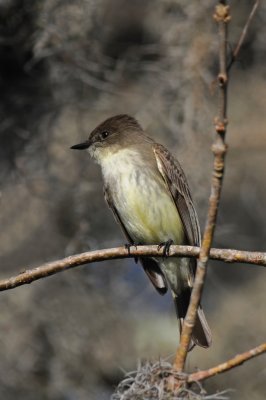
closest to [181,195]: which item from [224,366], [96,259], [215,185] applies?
[96,259]

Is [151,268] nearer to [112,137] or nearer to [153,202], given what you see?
[153,202]

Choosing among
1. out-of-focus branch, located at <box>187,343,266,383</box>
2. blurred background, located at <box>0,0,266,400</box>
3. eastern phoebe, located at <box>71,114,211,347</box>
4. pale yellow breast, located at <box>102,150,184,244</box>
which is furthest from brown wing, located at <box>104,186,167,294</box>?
out-of-focus branch, located at <box>187,343,266,383</box>

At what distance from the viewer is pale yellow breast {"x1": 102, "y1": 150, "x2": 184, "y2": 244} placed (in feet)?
17.6

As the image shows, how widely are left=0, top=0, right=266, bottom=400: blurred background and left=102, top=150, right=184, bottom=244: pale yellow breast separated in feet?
7.21

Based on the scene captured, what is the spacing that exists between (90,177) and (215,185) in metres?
5.37

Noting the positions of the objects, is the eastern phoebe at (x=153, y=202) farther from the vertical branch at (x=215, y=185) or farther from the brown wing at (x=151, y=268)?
the vertical branch at (x=215, y=185)

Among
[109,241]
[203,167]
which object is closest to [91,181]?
[109,241]

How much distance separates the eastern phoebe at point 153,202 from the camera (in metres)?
5.39

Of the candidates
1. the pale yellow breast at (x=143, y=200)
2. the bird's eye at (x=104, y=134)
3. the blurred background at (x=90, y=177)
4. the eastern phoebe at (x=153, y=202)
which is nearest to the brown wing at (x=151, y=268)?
the eastern phoebe at (x=153, y=202)

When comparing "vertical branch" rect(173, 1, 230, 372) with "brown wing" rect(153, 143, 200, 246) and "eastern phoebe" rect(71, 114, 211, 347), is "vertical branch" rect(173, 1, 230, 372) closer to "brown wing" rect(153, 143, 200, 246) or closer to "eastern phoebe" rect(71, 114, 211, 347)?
"eastern phoebe" rect(71, 114, 211, 347)

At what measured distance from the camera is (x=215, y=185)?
2.98m

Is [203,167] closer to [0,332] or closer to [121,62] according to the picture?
[121,62]

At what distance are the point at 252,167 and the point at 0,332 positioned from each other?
3.00 m

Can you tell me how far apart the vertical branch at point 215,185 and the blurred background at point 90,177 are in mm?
4589
